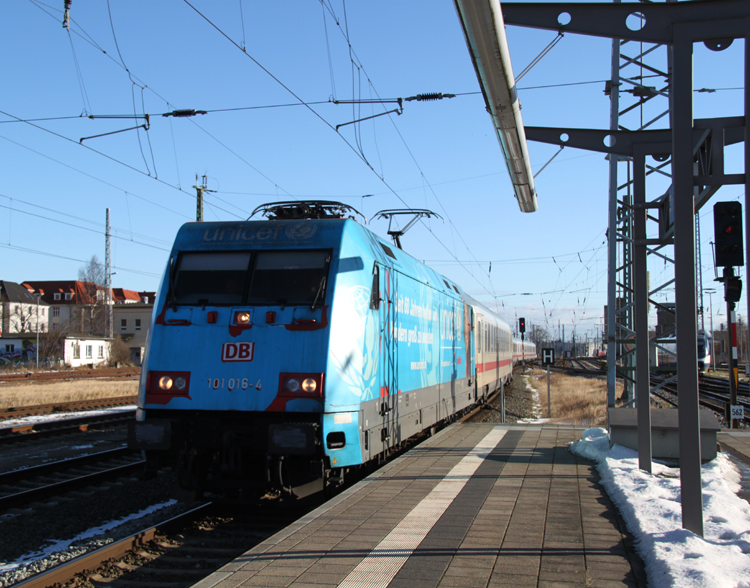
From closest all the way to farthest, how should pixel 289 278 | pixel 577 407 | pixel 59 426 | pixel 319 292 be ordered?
pixel 319 292, pixel 289 278, pixel 59 426, pixel 577 407

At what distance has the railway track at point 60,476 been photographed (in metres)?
8.16

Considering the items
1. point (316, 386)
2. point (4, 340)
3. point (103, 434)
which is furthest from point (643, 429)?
point (4, 340)

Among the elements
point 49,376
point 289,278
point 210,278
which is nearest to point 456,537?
point 289,278

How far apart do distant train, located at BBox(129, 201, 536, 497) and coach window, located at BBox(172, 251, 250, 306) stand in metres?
0.01

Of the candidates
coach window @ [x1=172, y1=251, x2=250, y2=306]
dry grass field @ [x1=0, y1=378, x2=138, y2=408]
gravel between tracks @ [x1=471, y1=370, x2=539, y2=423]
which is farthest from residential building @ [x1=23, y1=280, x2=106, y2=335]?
coach window @ [x1=172, y1=251, x2=250, y2=306]

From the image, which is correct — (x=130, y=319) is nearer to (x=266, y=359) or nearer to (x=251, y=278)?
(x=251, y=278)

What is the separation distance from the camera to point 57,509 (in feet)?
25.6

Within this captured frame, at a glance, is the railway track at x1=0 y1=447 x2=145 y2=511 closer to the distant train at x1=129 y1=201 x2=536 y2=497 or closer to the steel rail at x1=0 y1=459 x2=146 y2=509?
the steel rail at x1=0 y1=459 x2=146 y2=509

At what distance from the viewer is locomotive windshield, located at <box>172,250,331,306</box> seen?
7109 mm

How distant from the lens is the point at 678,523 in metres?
5.50

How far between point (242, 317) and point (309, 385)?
3.65 feet

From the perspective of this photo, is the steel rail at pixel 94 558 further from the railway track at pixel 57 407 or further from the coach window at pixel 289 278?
the railway track at pixel 57 407

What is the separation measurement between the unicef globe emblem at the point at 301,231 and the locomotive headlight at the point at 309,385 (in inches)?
67.1

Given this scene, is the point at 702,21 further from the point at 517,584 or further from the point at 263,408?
the point at 263,408
